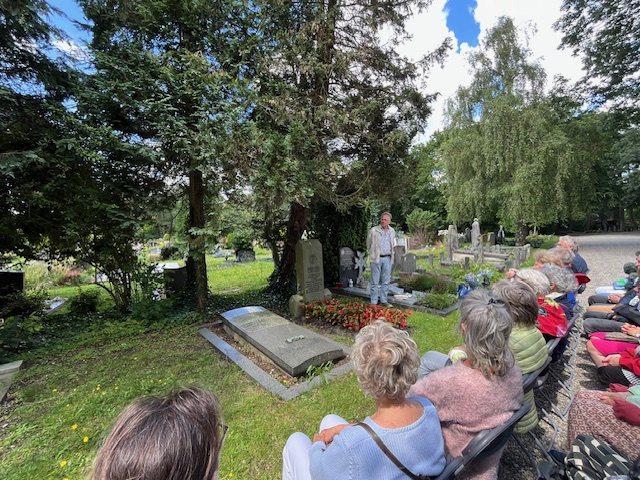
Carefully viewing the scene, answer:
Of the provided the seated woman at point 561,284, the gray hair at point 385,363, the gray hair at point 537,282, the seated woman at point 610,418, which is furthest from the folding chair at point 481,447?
the seated woman at point 561,284

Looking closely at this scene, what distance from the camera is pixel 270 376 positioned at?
3.70m

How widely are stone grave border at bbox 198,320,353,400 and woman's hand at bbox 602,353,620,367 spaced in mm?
2497

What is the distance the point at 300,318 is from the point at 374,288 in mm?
1844

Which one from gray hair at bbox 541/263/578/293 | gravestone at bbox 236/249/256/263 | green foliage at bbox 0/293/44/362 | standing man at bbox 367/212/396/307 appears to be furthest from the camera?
gravestone at bbox 236/249/256/263

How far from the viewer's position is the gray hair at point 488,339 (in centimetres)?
164

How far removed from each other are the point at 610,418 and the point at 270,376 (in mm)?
3111

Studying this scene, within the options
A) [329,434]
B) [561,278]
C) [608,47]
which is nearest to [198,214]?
[329,434]

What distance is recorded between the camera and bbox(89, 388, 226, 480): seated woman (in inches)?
30.9

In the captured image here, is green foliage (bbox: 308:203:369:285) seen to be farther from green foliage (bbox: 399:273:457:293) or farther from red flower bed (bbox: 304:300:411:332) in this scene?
red flower bed (bbox: 304:300:411:332)

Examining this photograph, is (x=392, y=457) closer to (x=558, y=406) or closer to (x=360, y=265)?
(x=558, y=406)

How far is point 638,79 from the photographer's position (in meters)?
10.8

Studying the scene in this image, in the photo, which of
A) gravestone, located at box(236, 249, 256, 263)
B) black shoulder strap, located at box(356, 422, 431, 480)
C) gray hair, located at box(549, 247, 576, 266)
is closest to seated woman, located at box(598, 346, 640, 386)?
gray hair, located at box(549, 247, 576, 266)

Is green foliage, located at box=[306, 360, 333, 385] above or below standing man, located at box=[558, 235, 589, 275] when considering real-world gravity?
below

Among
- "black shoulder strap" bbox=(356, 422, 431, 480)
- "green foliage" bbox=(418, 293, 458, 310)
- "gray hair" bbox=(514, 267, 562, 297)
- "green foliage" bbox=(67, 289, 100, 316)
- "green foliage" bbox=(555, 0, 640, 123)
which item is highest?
"green foliage" bbox=(555, 0, 640, 123)
